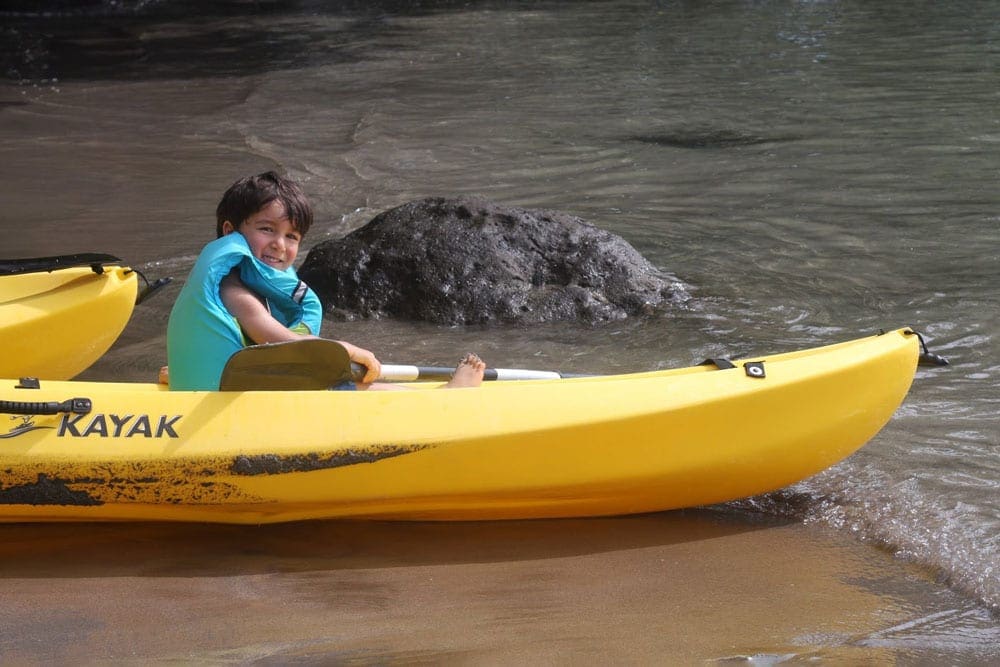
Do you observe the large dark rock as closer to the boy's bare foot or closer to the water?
the water

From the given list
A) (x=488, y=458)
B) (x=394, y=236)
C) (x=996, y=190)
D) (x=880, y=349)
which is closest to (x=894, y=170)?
(x=996, y=190)

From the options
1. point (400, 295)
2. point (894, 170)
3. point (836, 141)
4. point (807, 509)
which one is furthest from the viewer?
point (836, 141)

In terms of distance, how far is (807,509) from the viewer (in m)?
3.43

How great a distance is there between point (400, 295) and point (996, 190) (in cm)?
357

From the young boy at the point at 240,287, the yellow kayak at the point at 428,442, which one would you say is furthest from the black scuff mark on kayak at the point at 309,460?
the young boy at the point at 240,287

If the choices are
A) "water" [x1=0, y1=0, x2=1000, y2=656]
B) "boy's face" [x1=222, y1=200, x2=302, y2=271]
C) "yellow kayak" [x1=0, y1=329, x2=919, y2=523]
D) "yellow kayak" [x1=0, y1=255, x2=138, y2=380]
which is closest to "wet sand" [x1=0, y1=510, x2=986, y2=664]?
"yellow kayak" [x1=0, y1=329, x2=919, y2=523]

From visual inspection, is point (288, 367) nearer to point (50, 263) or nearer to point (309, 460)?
point (309, 460)

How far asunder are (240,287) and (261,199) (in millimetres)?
238

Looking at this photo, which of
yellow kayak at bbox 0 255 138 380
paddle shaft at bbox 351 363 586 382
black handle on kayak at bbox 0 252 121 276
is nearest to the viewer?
paddle shaft at bbox 351 363 586 382

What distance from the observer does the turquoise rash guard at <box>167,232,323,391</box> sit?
325 centimetres

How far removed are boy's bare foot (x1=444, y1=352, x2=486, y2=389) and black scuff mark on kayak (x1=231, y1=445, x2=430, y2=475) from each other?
1.31ft

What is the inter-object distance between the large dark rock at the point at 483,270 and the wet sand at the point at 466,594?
Result: 6.44 feet

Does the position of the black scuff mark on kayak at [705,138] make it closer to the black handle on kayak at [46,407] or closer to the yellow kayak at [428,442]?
the yellow kayak at [428,442]

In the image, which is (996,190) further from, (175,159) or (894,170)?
(175,159)
